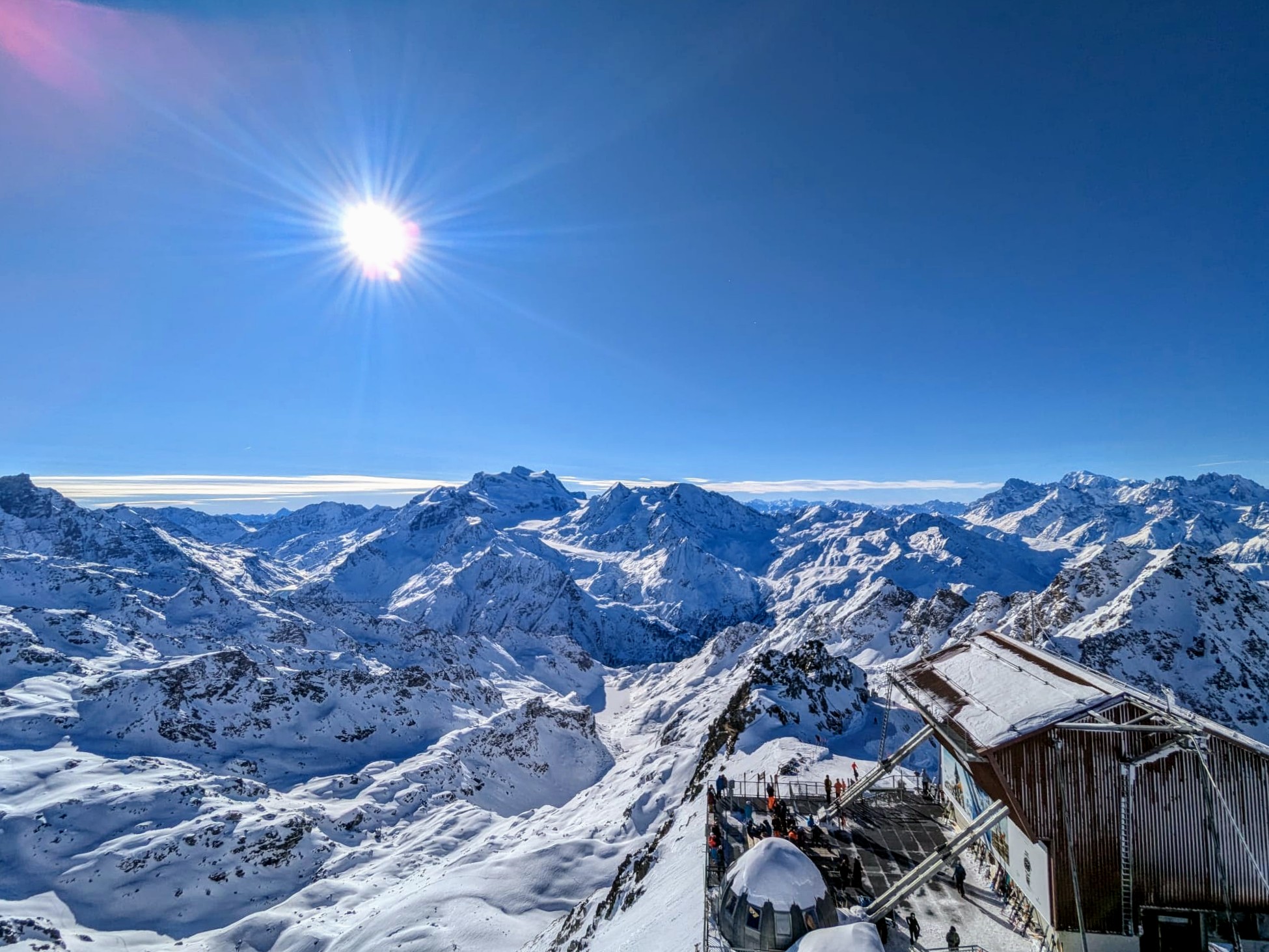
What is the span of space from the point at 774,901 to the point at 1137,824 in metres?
13.4

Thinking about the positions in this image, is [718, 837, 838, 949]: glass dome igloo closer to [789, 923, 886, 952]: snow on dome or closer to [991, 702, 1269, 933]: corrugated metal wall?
[789, 923, 886, 952]: snow on dome

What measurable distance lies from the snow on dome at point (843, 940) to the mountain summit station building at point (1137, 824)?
7.95m

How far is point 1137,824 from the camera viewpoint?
60.3ft

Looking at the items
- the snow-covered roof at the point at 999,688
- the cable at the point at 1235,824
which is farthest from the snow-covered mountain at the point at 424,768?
the cable at the point at 1235,824

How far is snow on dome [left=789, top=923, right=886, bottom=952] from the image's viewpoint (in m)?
14.2

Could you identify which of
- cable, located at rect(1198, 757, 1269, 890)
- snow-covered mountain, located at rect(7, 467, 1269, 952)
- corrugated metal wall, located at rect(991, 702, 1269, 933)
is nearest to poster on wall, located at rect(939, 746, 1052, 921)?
corrugated metal wall, located at rect(991, 702, 1269, 933)

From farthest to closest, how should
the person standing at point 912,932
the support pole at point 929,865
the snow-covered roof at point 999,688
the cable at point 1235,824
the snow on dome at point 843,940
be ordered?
the snow-covered roof at point 999,688, the support pole at point 929,865, the person standing at point 912,932, the cable at point 1235,824, the snow on dome at point 843,940

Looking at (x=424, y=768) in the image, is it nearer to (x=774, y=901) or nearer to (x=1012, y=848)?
(x=774, y=901)

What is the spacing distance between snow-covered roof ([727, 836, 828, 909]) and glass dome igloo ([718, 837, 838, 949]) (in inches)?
0.7

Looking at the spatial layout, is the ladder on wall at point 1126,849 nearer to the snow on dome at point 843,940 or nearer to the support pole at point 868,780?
A: the support pole at point 868,780

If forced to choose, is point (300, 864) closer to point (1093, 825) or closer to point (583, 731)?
point (583, 731)

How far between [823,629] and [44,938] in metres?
180

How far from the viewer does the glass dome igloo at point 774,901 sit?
16.2 m

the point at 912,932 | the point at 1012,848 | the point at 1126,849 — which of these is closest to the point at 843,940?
the point at 912,932
